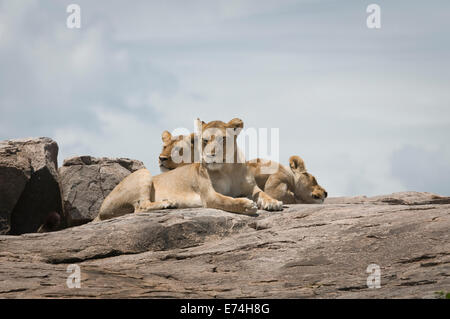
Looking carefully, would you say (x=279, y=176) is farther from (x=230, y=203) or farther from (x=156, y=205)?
(x=156, y=205)

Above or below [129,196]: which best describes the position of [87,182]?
below

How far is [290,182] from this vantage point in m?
15.4

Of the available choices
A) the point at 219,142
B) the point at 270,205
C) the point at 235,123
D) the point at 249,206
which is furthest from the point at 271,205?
the point at 235,123

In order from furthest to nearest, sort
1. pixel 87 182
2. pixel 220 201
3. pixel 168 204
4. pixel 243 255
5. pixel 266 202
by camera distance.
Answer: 1. pixel 87 182
2. pixel 168 204
3. pixel 266 202
4. pixel 220 201
5. pixel 243 255

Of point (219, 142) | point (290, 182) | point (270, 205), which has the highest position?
point (219, 142)

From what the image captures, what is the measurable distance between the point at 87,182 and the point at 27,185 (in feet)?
6.37

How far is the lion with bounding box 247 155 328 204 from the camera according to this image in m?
15.0

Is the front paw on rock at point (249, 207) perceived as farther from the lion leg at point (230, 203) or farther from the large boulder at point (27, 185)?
the large boulder at point (27, 185)

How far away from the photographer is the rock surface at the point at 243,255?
8445 mm

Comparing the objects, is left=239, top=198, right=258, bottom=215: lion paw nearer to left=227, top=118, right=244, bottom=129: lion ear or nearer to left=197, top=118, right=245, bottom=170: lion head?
left=197, top=118, right=245, bottom=170: lion head

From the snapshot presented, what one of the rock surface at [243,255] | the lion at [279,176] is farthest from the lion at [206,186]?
the lion at [279,176]

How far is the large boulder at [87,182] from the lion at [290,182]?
5803 mm
